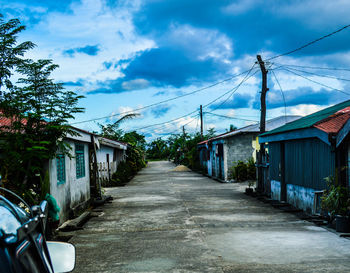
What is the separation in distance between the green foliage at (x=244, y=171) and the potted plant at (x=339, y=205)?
1583 centimetres

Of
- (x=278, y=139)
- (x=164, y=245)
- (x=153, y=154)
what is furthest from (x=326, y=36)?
(x=153, y=154)

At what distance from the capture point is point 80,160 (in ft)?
49.8

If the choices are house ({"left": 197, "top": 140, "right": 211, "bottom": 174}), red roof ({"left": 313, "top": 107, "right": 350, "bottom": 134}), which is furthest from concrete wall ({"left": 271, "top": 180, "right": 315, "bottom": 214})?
house ({"left": 197, "top": 140, "right": 211, "bottom": 174})

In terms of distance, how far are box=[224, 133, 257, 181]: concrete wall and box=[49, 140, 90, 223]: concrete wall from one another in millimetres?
12846

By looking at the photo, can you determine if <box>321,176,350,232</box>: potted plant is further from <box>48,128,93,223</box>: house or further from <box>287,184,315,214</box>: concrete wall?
<box>48,128,93,223</box>: house

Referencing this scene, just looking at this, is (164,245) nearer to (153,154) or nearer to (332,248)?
(332,248)

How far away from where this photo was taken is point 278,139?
579 inches

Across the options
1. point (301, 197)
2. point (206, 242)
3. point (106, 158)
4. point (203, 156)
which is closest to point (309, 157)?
point (301, 197)

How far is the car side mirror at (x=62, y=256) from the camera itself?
2184 millimetres

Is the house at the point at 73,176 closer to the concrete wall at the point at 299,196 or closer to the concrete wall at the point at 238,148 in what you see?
the concrete wall at the point at 299,196

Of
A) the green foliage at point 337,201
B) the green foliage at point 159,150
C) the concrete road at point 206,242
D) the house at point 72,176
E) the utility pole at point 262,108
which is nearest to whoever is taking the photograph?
the concrete road at point 206,242

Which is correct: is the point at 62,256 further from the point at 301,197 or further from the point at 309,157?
the point at 301,197

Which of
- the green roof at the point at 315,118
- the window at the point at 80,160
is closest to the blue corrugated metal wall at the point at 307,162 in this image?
the green roof at the point at 315,118

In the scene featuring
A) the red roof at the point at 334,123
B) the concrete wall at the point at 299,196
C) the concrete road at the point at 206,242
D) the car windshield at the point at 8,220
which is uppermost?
the red roof at the point at 334,123
